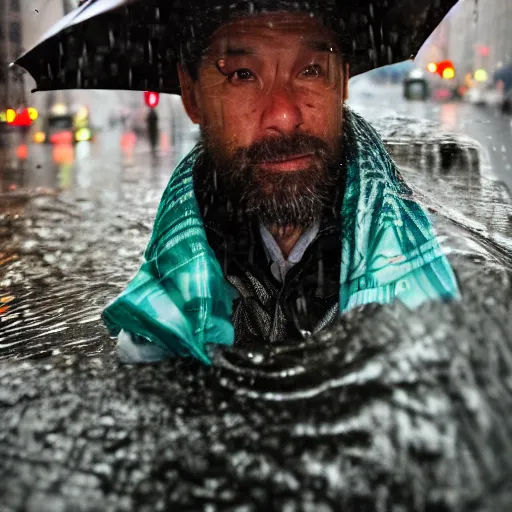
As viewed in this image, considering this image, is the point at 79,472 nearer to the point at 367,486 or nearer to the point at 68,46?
the point at 367,486

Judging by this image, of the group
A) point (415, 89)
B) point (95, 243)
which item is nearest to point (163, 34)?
point (95, 243)

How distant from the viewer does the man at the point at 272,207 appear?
196 cm

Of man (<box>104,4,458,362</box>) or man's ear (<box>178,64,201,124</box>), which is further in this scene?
man's ear (<box>178,64,201,124</box>)

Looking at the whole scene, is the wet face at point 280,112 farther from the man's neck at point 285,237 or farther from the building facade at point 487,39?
the building facade at point 487,39

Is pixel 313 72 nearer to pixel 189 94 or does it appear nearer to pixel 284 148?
pixel 284 148

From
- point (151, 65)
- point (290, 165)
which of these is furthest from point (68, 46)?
point (290, 165)

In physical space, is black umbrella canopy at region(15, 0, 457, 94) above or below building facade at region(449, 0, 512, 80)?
below

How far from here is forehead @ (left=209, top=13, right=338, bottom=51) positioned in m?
2.32

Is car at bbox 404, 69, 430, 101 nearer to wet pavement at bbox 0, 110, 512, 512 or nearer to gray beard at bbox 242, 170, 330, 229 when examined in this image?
gray beard at bbox 242, 170, 330, 229

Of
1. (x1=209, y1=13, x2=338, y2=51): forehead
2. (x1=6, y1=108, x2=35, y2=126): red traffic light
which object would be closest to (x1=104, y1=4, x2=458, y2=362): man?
(x1=209, y1=13, x2=338, y2=51): forehead

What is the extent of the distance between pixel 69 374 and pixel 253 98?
1165 millimetres

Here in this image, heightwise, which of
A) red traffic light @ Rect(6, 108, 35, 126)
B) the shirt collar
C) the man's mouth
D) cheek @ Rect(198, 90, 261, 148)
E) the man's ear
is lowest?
the shirt collar

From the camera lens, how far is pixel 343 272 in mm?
1994

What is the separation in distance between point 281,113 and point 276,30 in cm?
32
